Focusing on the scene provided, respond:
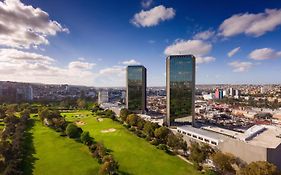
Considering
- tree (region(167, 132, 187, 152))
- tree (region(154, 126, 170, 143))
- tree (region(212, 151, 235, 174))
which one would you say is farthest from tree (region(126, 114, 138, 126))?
tree (region(212, 151, 235, 174))

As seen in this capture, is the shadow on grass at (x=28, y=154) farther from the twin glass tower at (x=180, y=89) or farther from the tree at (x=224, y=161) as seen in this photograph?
the twin glass tower at (x=180, y=89)

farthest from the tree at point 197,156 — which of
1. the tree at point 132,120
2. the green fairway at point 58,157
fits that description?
the tree at point 132,120

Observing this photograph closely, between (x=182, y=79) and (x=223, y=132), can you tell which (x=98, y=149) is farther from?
(x=182, y=79)

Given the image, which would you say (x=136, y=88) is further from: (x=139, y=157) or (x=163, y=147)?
(x=139, y=157)

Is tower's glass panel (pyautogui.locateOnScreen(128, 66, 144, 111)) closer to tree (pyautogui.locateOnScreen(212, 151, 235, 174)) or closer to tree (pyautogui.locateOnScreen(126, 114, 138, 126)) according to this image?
tree (pyautogui.locateOnScreen(126, 114, 138, 126))

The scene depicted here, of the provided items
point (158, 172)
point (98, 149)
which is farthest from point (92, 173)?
point (158, 172)
